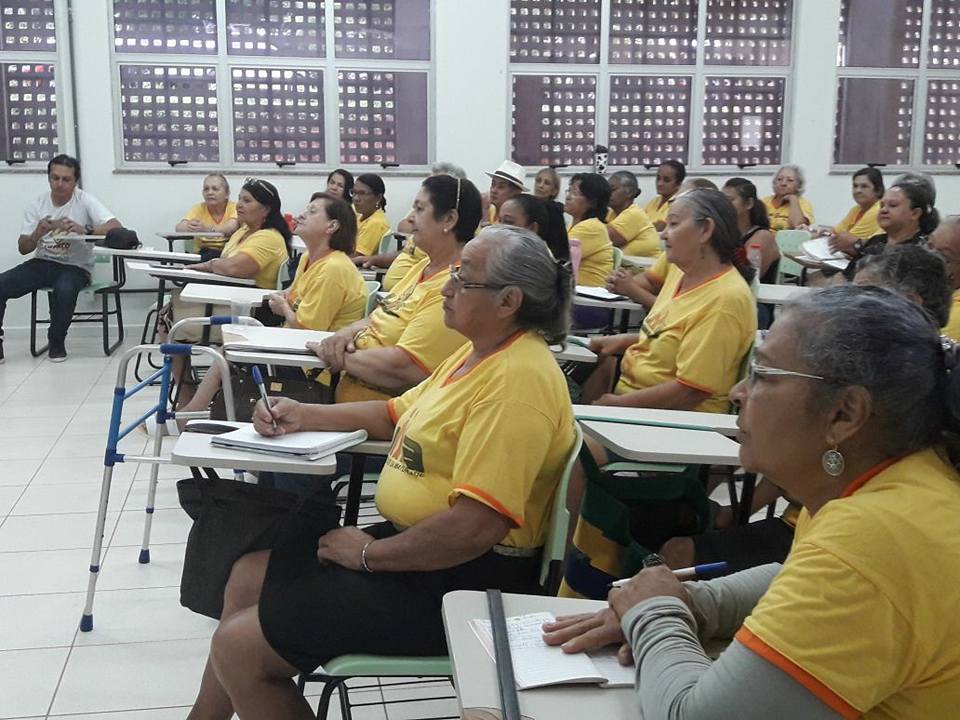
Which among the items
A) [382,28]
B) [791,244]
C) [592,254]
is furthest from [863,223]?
[382,28]

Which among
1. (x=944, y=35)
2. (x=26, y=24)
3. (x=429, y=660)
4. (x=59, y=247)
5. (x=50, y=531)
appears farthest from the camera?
(x=944, y=35)

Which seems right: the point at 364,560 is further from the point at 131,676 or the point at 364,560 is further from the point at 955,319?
the point at 955,319

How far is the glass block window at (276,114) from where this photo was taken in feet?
25.9

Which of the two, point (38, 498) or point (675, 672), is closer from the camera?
point (675, 672)

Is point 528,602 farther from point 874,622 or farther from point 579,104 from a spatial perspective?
point 579,104

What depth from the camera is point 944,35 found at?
8.87 meters

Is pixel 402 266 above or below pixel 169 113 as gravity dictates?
below

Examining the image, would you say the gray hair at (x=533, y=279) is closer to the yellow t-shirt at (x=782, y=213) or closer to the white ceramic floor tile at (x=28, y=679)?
the white ceramic floor tile at (x=28, y=679)

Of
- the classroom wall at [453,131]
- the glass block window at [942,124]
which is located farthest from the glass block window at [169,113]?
the glass block window at [942,124]

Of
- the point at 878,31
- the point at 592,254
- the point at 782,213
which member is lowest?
the point at 592,254

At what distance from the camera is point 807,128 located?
8.66 meters

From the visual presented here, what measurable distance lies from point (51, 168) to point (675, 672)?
692 centimetres

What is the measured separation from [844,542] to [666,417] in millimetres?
1557

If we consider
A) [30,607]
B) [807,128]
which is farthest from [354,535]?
[807,128]
